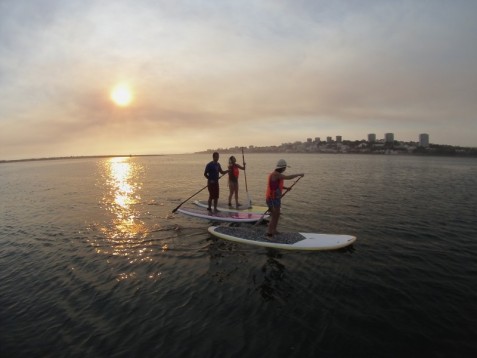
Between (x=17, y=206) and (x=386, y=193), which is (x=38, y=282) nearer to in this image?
(x=17, y=206)

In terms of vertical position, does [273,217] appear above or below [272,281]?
above

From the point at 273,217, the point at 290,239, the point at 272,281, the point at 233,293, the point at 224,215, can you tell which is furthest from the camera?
the point at 224,215

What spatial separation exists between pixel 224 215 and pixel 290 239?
5995 mm

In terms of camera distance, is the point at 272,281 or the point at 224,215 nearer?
the point at 272,281

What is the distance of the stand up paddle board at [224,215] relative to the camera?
676 inches

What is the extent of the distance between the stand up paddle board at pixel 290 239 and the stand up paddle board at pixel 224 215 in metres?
2.56

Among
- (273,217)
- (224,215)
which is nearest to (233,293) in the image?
(273,217)

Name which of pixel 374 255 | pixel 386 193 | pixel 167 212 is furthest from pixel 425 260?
pixel 386 193

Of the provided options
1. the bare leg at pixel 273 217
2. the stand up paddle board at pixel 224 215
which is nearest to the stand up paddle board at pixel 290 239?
the bare leg at pixel 273 217

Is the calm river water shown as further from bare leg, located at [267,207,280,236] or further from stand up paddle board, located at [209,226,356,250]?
bare leg, located at [267,207,280,236]

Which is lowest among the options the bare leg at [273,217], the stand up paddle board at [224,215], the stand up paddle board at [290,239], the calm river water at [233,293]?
the calm river water at [233,293]

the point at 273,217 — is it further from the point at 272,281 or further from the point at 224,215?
the point at 224,215

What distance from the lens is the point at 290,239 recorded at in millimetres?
13000

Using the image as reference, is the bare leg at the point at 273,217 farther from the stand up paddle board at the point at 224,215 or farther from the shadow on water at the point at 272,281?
the stand up paddle board at the point at 224,215
